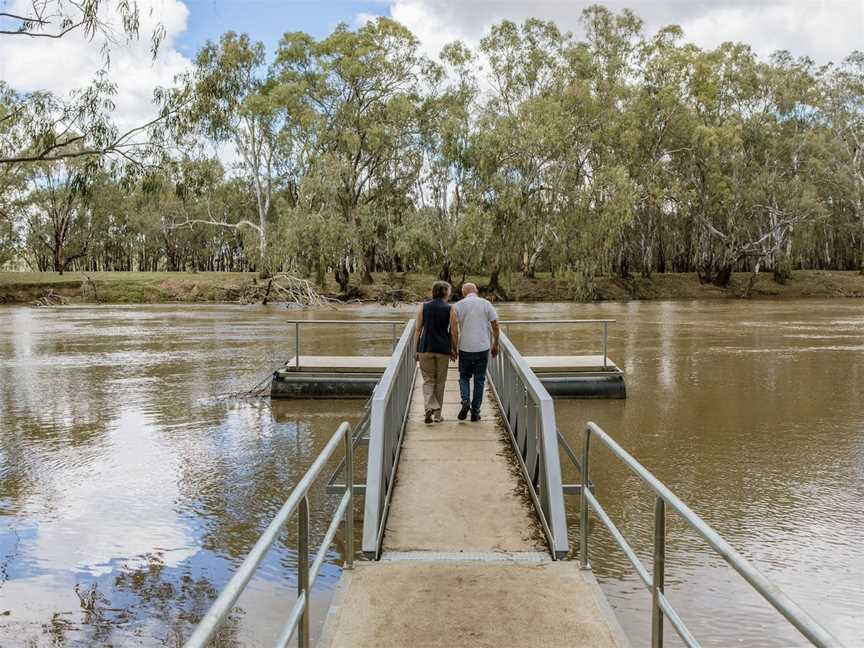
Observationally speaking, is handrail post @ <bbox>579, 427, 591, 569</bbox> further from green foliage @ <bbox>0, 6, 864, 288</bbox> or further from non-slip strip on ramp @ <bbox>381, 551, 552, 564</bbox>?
green foliage @ <bbox>0, 6, 864, 288</bbox>

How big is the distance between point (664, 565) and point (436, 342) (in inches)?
197

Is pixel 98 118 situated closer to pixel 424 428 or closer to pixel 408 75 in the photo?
pixel 424 428

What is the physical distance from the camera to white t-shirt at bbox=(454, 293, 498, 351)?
909cm

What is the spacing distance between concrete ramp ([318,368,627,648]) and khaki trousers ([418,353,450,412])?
5.36 ft

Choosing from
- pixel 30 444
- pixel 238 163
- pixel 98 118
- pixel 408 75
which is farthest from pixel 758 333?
pixel 238 163

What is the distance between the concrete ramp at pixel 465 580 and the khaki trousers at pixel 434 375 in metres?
1.63

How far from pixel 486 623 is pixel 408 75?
5003 cm

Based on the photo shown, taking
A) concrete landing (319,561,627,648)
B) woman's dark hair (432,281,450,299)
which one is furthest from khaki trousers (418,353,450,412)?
concrete landing (319,561,627,648)

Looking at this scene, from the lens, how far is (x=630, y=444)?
1073 cm

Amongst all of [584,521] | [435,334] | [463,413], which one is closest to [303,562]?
[584,521]

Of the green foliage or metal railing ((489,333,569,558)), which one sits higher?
the green foliage

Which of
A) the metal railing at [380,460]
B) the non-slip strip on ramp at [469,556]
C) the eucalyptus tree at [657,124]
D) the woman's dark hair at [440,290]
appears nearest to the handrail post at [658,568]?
the non-slip strip on ramp at [469,556]

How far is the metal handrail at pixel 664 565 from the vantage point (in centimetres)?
221

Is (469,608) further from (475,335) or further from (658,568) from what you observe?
(475,335)
